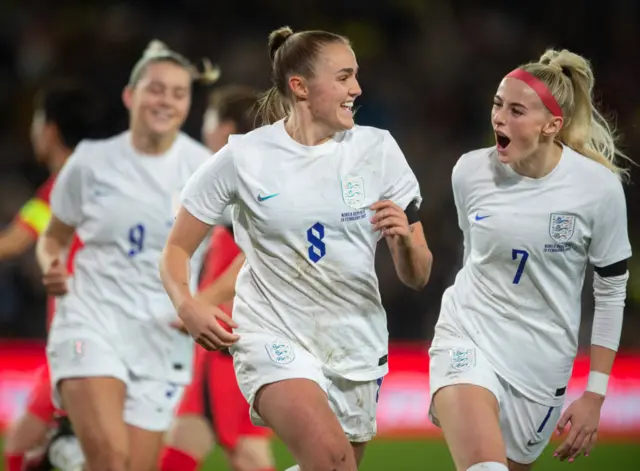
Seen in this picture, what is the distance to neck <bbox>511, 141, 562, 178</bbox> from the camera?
4.83 metres

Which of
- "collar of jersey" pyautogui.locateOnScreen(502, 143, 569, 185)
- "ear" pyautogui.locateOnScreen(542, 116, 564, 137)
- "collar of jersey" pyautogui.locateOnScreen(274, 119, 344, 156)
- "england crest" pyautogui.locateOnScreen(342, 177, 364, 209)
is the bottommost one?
"england crest" pyautogui.locateOnScreen(342, 177, 364, 209)

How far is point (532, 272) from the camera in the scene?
4711mm

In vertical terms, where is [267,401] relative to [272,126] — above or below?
below

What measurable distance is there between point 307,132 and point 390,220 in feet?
1.84

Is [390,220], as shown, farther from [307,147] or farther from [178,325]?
[178,325]

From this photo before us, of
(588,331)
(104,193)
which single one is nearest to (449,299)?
(104,193)

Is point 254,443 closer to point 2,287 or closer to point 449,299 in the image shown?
point 449,299

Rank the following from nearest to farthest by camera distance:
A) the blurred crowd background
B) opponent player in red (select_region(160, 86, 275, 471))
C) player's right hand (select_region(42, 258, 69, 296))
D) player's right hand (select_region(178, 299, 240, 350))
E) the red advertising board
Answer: player's right hand (select_region(178, 299, 240, 350))
player's right hand (select_region(42, 258, 69, 296))
opponent player in red (select_region(160, 86, 275, 471))
the red advertising board
the blurred crowd background

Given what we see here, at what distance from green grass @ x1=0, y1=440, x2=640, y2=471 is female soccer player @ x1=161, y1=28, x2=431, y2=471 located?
12.6ft

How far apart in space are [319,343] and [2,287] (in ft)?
23.7

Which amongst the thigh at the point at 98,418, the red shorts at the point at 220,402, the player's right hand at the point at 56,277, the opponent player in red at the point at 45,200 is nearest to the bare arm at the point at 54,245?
the player's right hand at the point at 56,277

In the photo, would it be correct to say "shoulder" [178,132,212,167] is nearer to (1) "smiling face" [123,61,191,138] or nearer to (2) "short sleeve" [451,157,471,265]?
(1) "smiling face" [123,61,191,138]

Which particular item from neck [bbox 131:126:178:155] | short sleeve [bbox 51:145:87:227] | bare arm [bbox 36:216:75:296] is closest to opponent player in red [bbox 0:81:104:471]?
bare arm [bbox 36:216:75:296]

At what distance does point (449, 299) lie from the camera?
4.96 m
